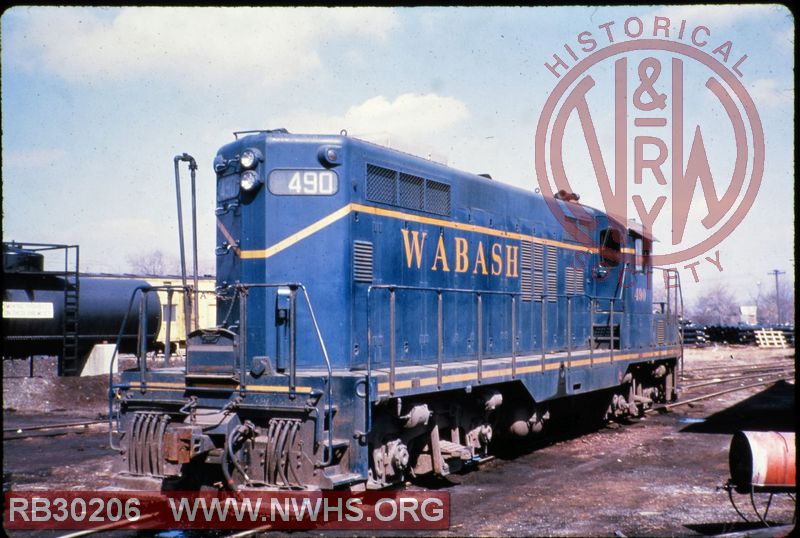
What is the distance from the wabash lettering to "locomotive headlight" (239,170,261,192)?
172cm

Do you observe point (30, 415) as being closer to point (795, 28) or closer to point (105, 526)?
point (105, 526)

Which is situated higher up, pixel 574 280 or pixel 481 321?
pixel 574 280

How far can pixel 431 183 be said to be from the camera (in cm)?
857

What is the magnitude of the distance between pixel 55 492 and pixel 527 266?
6678 millimetres

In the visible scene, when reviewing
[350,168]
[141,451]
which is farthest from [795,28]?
[141,451]

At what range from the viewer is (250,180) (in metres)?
7.27

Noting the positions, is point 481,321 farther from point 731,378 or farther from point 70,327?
point 731,378

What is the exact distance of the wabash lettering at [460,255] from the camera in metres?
8.24

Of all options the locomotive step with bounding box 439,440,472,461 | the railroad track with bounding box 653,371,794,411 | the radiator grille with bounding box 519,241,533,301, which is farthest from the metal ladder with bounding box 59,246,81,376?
the railroad track with bounding box 653,371,794,411

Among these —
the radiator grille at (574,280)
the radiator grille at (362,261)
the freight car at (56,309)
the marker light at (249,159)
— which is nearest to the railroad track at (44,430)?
the freight car at (56,309)

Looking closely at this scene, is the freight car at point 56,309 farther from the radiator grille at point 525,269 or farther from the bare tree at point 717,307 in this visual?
the bare tree at point 717,307
